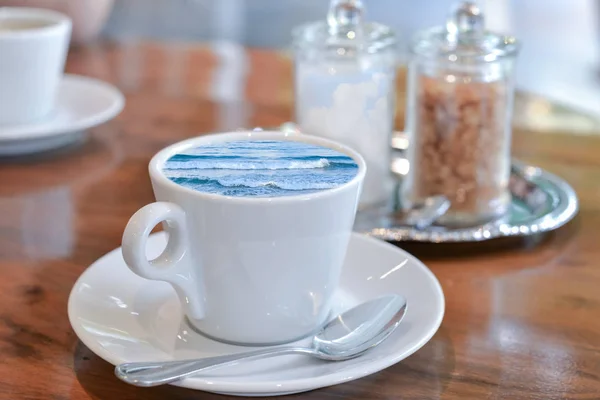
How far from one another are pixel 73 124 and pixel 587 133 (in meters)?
0.60

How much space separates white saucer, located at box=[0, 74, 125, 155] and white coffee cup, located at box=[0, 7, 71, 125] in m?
0.02

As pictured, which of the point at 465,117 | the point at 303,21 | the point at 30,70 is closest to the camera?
the point at 465,117

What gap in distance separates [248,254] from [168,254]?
5 centimetres

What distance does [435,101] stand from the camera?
0.72 metres

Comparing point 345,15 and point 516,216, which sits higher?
point 345,15

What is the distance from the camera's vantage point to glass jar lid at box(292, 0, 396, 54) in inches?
29.9

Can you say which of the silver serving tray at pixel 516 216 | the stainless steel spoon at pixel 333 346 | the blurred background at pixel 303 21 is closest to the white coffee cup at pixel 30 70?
the silver serving tray at pixel 516 216

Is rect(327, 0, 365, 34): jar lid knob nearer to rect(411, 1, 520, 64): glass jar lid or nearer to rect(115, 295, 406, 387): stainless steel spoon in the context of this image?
rect(411, 1, 520, 64): glass jar lid

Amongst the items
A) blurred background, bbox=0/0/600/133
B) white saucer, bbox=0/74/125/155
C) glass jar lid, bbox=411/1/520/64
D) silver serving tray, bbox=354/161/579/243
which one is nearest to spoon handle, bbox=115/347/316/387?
silver serving tray, bbox=354/161/579/243

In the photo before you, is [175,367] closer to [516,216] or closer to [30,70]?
[516,216]

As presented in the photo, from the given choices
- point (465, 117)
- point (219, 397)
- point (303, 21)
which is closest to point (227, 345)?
point (219, 397)

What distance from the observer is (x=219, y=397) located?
1.50ft

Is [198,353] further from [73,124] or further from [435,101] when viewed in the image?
[73,124]

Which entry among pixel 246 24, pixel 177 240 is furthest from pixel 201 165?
pixel 246 24
